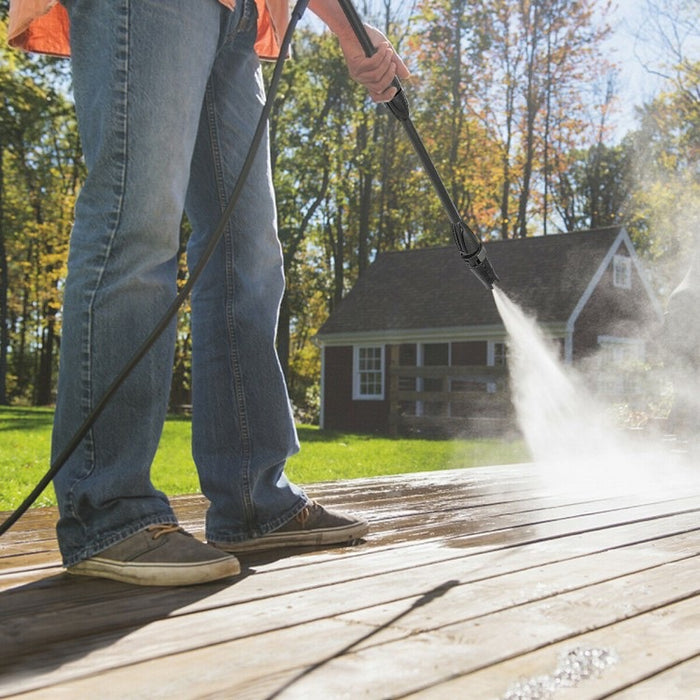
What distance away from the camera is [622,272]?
20.5 metres

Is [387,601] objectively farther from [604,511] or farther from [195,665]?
[604,511]

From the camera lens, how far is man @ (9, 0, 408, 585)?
5.69 feet

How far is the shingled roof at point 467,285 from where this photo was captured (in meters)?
19.4

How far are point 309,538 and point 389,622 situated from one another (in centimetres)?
77

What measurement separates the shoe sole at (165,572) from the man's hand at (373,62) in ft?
4.03

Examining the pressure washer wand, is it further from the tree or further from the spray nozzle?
the tree

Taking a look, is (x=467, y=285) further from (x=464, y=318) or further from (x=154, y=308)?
(x=154, y=308)

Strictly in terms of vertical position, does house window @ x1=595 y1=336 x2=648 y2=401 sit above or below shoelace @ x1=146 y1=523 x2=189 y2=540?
above

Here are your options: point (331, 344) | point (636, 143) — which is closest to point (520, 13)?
point (636, 143)

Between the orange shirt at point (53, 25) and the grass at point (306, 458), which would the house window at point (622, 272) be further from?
the orange shirt at point (53, 25)

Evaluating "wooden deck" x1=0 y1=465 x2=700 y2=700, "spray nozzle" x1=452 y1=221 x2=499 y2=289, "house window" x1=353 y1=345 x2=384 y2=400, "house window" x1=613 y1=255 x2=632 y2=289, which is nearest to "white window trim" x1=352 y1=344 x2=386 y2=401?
"house window" x1=353 y1=345 x2=384 y2=400

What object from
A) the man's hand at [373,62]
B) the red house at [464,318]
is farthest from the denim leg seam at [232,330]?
the red house at [464,318]

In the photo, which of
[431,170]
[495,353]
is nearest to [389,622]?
[431,170]

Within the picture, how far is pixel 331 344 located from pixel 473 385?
14.6ft
